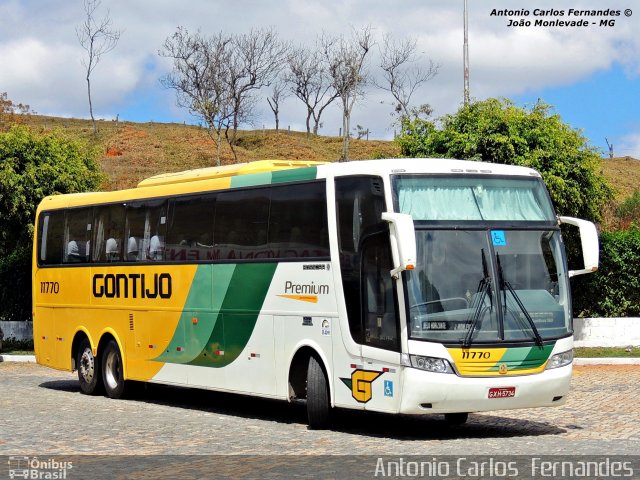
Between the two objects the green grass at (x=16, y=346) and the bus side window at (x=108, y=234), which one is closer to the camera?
the bus side window at (x=108, y=234)

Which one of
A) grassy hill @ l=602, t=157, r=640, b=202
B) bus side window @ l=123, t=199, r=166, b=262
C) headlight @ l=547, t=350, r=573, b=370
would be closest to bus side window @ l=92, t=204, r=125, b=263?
bus side window @ l=123, t=199, r=166, b=262

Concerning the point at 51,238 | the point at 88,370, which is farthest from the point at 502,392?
the point at 51,238

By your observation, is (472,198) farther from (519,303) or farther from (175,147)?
(175,147)

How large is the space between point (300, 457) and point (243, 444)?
1.47 metres

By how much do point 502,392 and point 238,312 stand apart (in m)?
4.78

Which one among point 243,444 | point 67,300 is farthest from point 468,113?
point 243,444

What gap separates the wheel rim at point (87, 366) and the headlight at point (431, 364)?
9192 millimetres

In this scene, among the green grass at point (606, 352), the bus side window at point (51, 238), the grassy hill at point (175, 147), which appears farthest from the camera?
the grassy hill at point (175, 147)

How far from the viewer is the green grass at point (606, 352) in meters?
26.8

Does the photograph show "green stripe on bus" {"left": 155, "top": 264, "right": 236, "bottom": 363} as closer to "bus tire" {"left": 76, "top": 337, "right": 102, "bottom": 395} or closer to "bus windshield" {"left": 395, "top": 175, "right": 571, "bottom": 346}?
"bus tire" {"left": 76, "top": 337, "right": 102, "bottom": 395}

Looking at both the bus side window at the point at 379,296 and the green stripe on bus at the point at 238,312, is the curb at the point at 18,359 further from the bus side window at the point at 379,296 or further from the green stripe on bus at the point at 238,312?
the bus side window at the point at 379,296

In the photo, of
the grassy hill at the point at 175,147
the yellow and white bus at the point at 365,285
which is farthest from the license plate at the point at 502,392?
the grassy hill at the point at 175,147

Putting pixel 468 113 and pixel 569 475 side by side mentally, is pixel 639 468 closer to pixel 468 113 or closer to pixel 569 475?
pixel 569 475

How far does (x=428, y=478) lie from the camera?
1038cm
